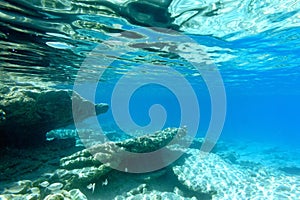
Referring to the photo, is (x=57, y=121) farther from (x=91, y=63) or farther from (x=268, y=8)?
(x=268, y=8)

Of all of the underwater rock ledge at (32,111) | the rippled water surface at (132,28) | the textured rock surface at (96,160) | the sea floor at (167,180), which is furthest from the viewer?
the underwater rock ledge at (32,111)

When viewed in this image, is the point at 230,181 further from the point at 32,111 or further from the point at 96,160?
the point at 32,111

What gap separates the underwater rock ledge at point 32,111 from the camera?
1053 centimetres

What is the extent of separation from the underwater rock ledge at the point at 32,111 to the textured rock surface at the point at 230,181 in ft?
22.9

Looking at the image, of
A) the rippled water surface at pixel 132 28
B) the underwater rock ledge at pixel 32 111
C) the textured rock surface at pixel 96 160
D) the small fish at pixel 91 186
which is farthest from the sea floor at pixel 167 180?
the rippled water surface at pixel 132 28

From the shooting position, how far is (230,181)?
11.7m

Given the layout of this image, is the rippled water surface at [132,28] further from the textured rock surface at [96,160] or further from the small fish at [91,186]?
the small fish at [91,186]

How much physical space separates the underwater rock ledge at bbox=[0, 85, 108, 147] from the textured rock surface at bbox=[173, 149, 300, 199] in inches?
275

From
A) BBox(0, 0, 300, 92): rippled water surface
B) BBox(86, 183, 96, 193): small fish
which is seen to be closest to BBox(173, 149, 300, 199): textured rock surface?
BBox(86, 183, 96, 193): small fish

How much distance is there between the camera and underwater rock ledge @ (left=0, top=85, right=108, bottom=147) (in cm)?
1053

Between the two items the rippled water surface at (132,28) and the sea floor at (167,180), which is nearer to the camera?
the rippled water surface at (132,28)

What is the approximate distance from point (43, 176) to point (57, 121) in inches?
181

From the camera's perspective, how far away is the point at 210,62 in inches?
840

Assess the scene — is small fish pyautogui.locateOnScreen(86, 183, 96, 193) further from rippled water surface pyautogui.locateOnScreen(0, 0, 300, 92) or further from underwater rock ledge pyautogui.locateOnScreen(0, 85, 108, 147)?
rippled water surface pyautogui.locateOnScreen(0, 0, 300, 92)
